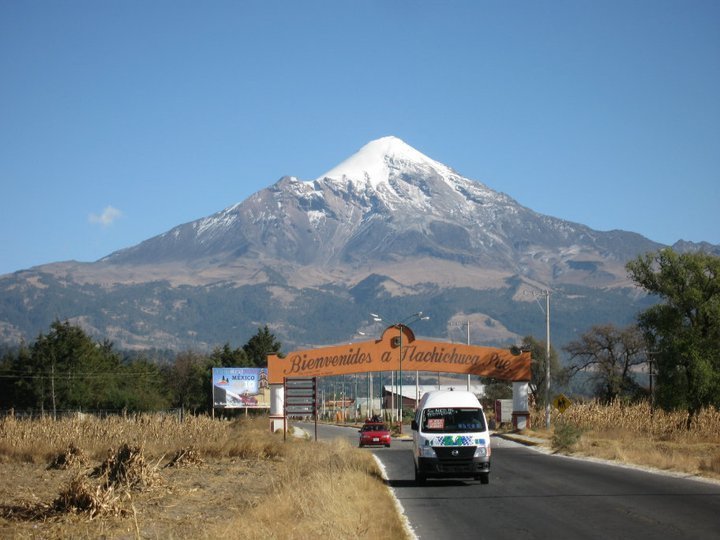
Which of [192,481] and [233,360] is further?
[233,360]

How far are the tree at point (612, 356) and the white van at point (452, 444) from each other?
78.3 metres

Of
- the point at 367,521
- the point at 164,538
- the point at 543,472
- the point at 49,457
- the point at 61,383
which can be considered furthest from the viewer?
the point at 61,383

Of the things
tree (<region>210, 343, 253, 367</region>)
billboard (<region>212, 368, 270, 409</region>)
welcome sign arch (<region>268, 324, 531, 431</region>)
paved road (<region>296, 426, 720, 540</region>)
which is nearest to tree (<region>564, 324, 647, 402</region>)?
billboard (<region>212, 368, 270, 409</region>)

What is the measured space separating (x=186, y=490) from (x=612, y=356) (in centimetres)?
8961

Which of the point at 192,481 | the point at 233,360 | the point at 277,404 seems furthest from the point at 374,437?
the point at 233,360

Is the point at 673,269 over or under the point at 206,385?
over

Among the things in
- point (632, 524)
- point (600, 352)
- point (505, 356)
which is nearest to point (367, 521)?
point (632, 524)

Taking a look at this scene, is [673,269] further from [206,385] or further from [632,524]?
[206,385]

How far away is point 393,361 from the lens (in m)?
71.6

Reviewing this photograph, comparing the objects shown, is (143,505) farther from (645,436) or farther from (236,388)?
(236,388)

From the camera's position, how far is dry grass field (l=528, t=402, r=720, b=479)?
116 feet

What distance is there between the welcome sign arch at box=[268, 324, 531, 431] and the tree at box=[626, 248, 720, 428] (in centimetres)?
995

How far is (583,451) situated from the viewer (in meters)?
44.2

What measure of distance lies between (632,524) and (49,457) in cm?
2516
